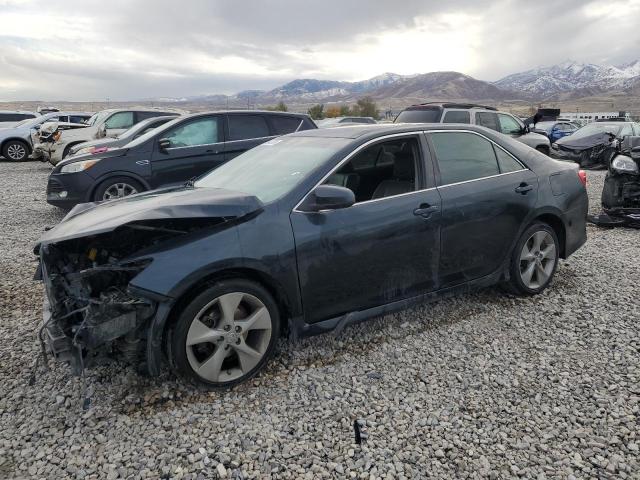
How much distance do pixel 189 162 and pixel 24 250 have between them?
258 cm

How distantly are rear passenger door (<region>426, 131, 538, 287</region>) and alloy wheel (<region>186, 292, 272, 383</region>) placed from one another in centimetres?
153

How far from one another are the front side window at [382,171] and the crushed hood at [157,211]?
733 mm

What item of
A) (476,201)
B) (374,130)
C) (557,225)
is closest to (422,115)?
(557,225)

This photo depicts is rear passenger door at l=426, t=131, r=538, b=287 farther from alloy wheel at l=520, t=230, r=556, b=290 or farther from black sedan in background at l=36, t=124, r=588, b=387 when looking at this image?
alloy wheel at l=520, t=230, r=556, b=290

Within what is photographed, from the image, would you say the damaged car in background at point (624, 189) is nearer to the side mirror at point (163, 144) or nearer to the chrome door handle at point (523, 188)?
the chrome door handle at point (523, 188)

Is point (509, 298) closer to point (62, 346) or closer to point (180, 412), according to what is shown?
point (180, 412)

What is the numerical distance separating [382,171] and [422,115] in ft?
22.9

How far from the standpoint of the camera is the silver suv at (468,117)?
34.2 feet

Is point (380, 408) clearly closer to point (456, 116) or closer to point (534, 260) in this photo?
point (534, 260)

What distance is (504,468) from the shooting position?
2379mm

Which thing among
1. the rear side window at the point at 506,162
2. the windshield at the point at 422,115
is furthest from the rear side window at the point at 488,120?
the rear side window at the point at 506,162

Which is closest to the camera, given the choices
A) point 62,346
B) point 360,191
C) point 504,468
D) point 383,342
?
point 504,468

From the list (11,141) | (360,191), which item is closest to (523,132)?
(360,191)

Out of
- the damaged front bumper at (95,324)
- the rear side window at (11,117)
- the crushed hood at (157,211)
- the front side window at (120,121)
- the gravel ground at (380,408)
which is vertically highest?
the rear side window at (11,117)
